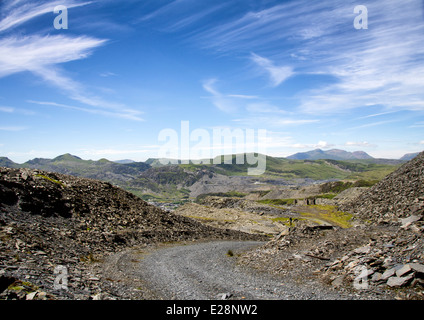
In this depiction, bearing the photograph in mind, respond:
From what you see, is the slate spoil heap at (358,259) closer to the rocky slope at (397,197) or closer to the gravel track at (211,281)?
the gravel track at (211,281)

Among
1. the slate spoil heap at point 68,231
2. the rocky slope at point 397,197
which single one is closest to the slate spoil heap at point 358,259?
the rocky slope at point 397,197

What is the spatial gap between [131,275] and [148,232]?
59.3ft

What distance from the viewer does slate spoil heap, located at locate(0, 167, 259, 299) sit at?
1441cm

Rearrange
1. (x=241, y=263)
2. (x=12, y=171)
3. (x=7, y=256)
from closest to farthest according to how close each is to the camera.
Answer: (x=7, y=256) → (x=241, y=263) → (x=12, y=171)

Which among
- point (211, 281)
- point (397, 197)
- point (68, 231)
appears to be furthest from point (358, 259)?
point (397, 197)

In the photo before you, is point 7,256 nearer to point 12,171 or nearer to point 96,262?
point 96,262

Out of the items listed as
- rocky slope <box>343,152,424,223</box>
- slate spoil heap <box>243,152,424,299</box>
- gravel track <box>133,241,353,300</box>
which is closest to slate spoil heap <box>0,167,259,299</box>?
gravel track <box>133,241,353,300</box>

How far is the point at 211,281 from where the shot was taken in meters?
18.5

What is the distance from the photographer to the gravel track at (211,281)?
50.0ft

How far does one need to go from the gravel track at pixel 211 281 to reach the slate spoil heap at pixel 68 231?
362cm

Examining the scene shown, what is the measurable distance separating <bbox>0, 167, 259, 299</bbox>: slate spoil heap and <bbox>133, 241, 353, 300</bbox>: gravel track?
362 centimetres

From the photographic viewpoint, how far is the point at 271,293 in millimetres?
15703
